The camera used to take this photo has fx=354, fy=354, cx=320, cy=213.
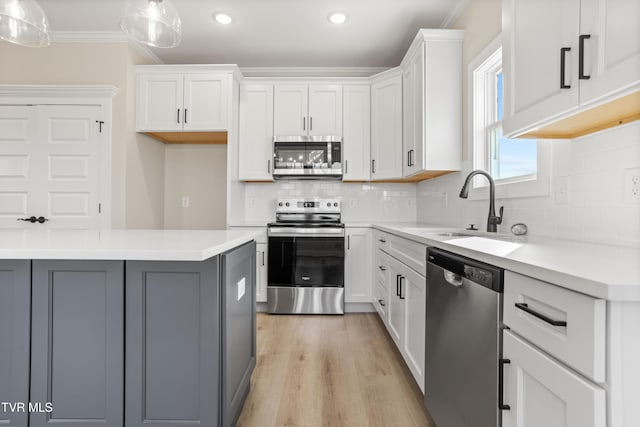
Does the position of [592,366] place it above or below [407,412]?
above

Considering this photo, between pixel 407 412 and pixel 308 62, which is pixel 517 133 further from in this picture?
pixel 308 62

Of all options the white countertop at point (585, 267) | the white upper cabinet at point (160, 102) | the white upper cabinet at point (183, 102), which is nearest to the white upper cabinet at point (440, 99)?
the white countertop at point (585, 267)

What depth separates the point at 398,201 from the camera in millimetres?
4074

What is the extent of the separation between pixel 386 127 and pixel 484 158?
125cm

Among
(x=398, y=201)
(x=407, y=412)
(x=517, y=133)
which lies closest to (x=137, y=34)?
(x=517, y=133)

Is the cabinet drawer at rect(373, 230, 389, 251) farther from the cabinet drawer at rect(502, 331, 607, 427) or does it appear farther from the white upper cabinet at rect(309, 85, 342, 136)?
the cabinet drawer at rect(502, 331, 607, 427)

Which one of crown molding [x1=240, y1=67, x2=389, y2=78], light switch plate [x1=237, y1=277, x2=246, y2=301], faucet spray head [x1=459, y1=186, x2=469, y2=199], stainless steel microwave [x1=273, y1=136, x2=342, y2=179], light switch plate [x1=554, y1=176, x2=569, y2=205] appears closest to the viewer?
light switch plate [x1=554, y1=176, x2=569, y2=205]

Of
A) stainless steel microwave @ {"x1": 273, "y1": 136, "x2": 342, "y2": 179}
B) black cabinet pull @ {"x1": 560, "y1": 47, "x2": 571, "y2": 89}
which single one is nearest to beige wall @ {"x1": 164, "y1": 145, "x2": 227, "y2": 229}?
stainless steel microwave @ {"x1": 273, "y1": 136, "x2": 342, "y2": 179}

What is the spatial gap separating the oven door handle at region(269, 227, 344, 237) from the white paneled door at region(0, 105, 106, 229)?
168cm

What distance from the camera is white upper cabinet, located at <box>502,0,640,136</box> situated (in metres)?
0.96

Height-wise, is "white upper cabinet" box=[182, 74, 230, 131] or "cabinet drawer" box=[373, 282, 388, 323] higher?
"white upper cabinet" box=[182, 74, 230, 131]

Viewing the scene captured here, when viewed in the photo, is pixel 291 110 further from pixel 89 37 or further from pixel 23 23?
pixel 23 23

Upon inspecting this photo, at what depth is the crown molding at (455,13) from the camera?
2737mm

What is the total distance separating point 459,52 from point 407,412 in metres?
2.57
